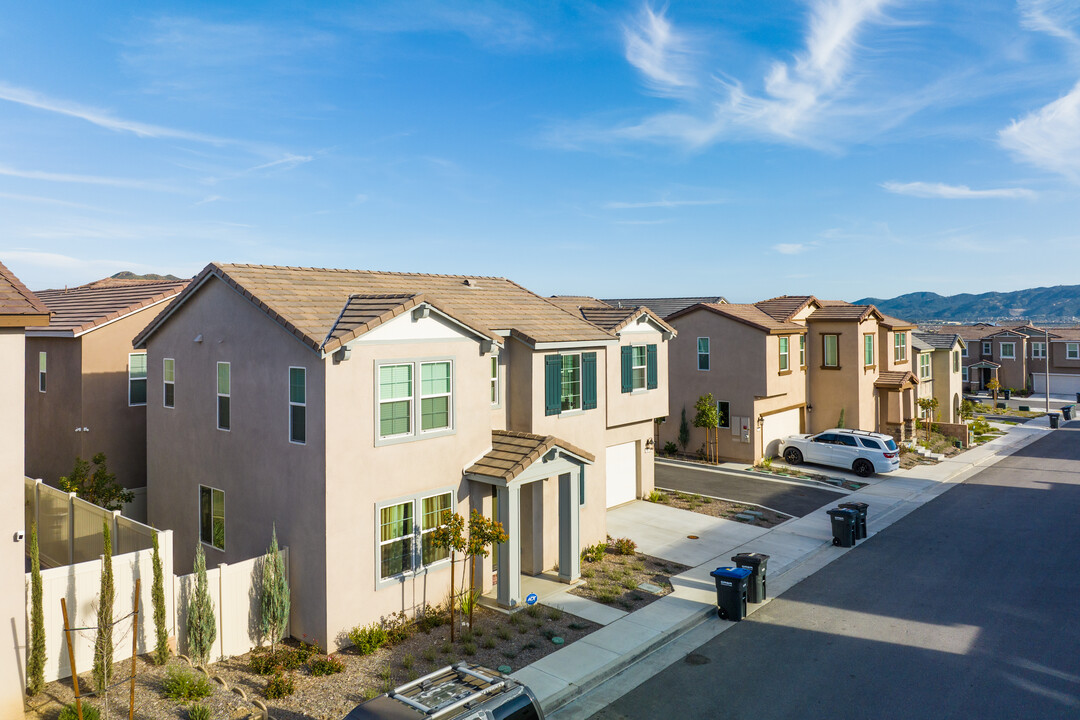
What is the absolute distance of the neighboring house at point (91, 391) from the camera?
18844 mm

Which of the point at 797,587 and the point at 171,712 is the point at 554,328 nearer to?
the point at 797,587

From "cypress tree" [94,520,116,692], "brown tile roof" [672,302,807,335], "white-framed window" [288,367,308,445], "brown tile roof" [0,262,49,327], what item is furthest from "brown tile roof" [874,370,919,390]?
"brown tile roof" [0,262,49,327]

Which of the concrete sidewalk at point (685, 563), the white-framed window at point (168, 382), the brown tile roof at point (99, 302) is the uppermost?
the brown tile roof at point (99, 302)

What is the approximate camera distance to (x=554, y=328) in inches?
710

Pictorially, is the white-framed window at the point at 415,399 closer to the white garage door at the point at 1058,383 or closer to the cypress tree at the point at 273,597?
the cypress tree at the point at 273,597

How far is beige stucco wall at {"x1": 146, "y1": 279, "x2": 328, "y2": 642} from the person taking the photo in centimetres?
1238

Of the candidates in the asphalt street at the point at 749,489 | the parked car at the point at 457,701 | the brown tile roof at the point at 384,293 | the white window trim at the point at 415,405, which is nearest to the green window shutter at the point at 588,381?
the brown tile roof at the point at 384,293

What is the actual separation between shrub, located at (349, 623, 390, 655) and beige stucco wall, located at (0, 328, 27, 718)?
479 cm

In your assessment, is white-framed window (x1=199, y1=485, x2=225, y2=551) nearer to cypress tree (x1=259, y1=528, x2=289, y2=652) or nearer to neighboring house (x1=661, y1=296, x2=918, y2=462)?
cypress tree (x1=259, y1=528, x2=289, y2=652)

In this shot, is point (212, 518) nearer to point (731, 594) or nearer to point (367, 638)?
point (367, 638)

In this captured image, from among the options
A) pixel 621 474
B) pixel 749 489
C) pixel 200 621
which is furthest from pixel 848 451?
pixel 200 621

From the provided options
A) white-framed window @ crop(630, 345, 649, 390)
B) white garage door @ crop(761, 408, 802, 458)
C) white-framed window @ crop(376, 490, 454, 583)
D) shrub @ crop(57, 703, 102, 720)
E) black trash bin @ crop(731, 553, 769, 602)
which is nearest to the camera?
shrub @ crop(57, 703, 102, 720)

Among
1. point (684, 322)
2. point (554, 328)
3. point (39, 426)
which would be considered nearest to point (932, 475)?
point (684, 322)

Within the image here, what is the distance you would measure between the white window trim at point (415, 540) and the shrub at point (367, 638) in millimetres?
750
